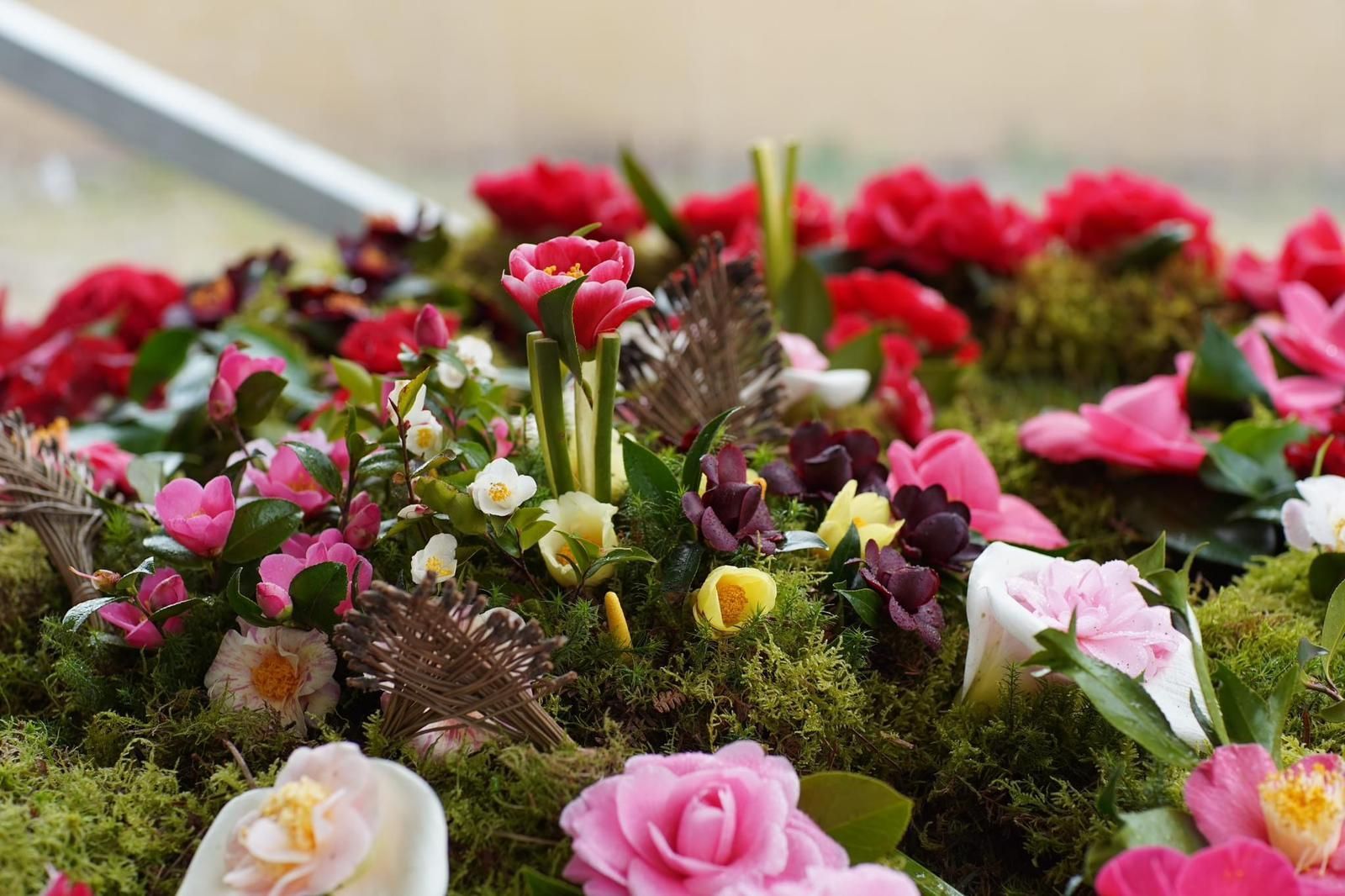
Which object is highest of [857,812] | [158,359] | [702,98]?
[702,98]

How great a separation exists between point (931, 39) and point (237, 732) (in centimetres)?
143

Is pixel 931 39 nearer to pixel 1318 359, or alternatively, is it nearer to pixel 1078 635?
pixel 1318 359

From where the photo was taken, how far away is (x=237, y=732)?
0.47 metres

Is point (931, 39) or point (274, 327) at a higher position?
point (931, 39)

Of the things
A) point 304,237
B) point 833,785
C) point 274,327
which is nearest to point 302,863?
point 833,785

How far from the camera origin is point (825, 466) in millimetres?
563

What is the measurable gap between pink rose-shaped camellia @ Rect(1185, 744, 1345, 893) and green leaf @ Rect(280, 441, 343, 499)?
364 mm

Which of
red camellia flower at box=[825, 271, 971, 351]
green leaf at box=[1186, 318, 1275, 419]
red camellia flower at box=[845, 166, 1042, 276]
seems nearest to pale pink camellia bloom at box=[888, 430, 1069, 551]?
green leaf at box=[1186, 318, 1275, 419]

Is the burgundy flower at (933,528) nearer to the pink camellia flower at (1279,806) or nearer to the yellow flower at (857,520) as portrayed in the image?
the yellow flower at (857,520)

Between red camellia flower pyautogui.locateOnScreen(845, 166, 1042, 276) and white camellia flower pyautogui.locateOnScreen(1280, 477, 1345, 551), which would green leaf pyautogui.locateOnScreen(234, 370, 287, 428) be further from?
red camellia flower pyautogui.locateOnScreen(845, 166, 1042, 276)

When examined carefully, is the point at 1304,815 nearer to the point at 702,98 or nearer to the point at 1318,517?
the point at 1318,517

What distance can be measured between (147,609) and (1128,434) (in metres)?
0.53

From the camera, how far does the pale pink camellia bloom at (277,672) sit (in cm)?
48

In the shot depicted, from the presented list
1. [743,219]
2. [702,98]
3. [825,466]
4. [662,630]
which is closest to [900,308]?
[743,219]
